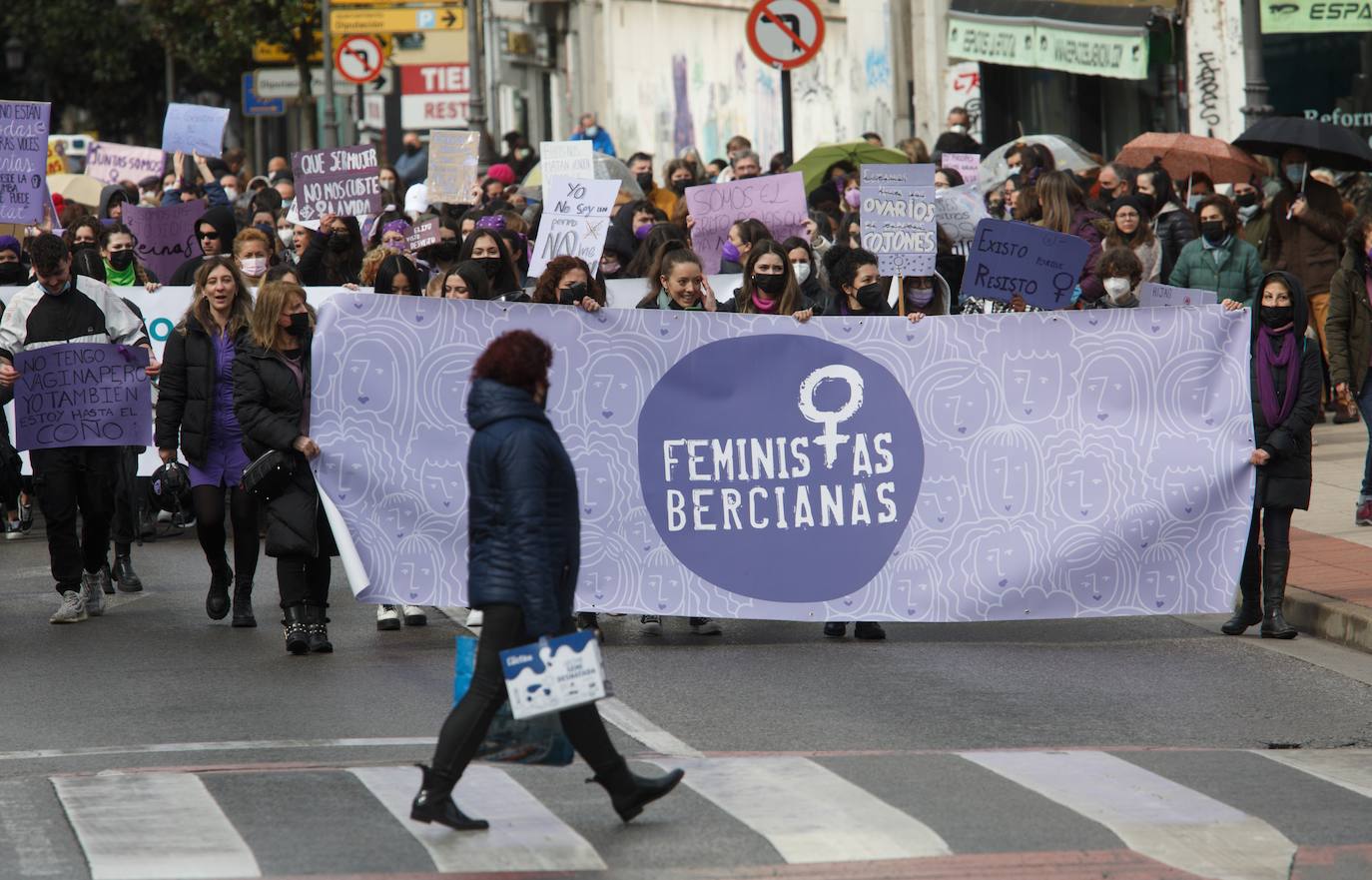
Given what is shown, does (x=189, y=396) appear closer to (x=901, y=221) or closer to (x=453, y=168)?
(x=901, y=221)

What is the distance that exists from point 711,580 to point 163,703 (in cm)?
260

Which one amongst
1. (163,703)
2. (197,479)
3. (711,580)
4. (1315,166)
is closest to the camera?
(163,703)

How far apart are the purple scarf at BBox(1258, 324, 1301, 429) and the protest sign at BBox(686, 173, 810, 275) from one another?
5.03 m

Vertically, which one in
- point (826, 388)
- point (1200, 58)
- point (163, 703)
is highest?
point (1200, 58)

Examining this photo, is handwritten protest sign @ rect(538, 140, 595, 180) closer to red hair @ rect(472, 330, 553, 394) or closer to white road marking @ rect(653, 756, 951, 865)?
white road marking @ rect(653, 756, 951, 865)

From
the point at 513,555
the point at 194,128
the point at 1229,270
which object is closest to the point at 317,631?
the point at 513,555

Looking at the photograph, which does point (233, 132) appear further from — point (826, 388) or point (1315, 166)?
point (826, 388)

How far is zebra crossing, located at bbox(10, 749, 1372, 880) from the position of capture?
706 centimetres

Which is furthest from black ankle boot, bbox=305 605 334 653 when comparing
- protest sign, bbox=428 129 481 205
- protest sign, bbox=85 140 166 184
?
protest sign, bbox=85 140 166 184

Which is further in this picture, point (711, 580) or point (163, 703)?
point (711, 580)

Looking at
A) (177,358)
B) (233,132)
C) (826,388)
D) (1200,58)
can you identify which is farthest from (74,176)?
(233,132)

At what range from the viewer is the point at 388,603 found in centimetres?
1114

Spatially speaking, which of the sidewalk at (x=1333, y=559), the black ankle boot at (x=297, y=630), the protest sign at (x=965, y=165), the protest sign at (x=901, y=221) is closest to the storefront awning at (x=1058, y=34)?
the protest sign at (x=965, y=165)

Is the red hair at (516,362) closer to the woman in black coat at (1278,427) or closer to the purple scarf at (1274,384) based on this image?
the woman in black coat at (1278,427)
